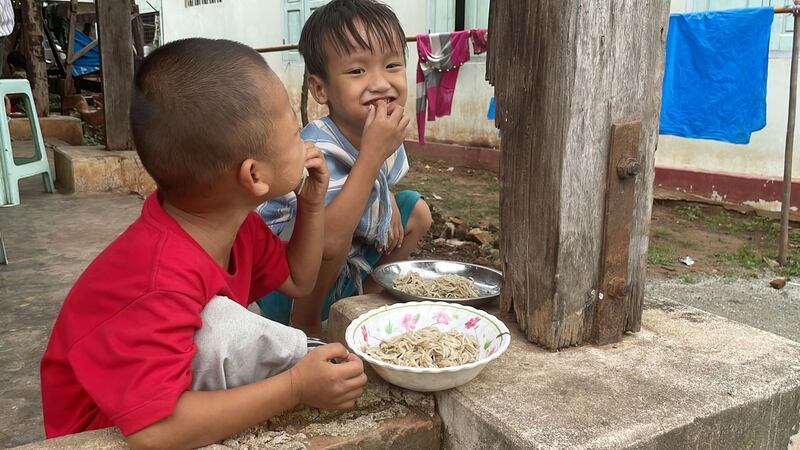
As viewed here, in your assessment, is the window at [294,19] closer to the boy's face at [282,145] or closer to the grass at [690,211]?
the grass at [690,211]

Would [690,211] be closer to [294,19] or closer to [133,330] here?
[133,330]

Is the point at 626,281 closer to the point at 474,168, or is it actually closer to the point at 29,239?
the point at 29,239

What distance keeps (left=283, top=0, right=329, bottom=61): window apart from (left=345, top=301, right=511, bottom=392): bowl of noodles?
1007 centimetres

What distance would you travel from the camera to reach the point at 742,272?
15.2ft

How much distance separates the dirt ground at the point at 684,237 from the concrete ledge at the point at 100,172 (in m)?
2.83

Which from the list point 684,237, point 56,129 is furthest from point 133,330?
point 56,129

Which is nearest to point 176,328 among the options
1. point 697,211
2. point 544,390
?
point 544,390

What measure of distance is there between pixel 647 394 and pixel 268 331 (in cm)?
91

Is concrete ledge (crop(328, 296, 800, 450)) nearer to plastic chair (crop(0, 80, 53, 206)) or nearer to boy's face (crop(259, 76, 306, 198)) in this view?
boy's face (crop(259, 76, 306, 198))

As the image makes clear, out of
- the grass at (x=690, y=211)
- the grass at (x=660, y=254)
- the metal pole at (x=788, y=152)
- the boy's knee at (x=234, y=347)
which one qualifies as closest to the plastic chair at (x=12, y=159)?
the boy's knee at (x=234, y=347)

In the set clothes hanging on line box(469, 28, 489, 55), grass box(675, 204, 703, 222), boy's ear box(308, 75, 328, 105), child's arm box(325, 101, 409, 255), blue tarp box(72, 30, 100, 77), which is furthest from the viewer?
blue tarp box(72, 30, 100, 77)

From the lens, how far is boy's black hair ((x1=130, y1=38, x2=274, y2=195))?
1.35m

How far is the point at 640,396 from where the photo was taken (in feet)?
5.04

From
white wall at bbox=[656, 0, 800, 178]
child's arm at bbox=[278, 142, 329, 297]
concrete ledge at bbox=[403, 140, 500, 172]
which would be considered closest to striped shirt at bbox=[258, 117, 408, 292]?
child's arm at bbox=[278, 142, 329, 297]
